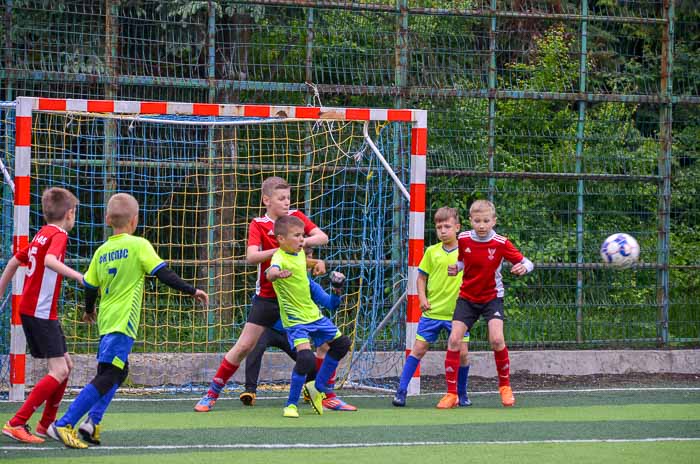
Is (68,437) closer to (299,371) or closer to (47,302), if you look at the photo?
(47,302)

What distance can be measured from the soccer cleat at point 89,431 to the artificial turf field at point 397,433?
127mm

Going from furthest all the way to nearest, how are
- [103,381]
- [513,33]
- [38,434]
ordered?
1. [513,33]
2. [38,434]
3. [103,381]

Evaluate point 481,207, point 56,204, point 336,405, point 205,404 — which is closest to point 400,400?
point 336,405

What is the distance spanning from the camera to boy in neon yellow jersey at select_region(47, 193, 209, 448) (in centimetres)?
626

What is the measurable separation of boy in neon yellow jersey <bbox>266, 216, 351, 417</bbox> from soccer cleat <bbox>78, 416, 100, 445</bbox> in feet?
5.64

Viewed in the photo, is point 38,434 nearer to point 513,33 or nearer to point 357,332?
point 357,332

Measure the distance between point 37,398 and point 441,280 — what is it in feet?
12.1

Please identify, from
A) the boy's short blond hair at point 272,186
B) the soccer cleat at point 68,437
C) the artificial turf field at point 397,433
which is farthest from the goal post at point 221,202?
the soccer cleat at point 68,437

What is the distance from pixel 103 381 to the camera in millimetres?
6273

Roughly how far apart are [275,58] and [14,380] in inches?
158


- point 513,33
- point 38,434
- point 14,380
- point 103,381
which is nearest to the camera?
point 103,381

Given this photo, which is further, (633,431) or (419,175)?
(419,175)

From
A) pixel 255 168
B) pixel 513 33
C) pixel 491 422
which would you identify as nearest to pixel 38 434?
pixel 491 422

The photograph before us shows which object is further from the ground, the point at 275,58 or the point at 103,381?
the point at 275,58
